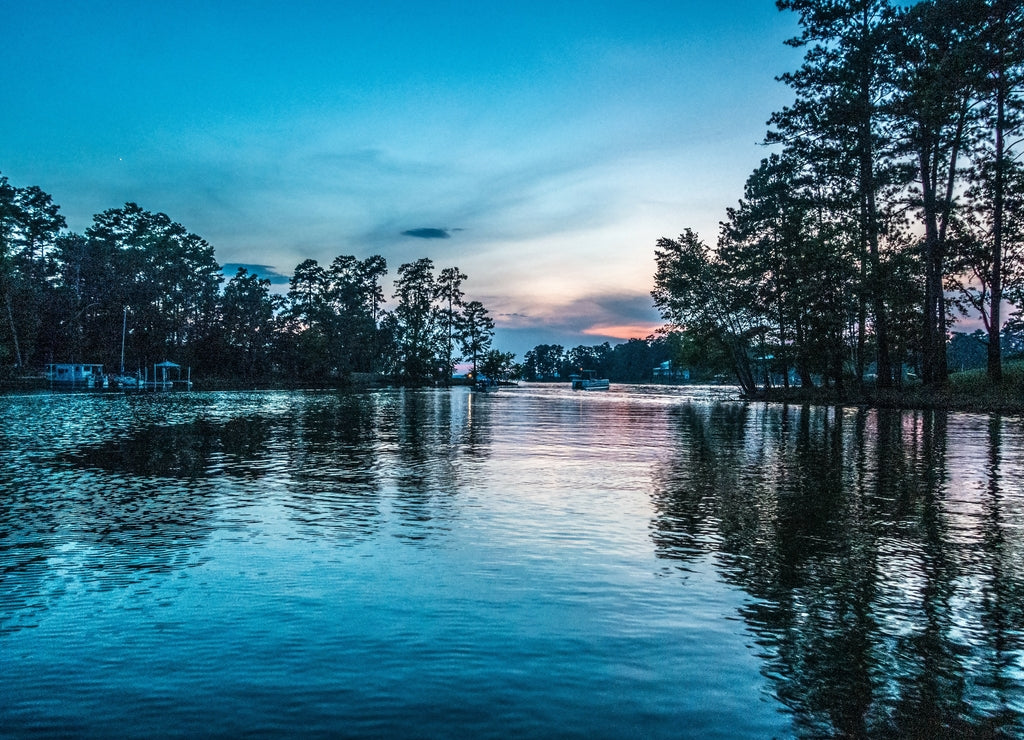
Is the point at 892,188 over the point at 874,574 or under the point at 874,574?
over

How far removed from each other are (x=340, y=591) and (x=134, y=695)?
235cm

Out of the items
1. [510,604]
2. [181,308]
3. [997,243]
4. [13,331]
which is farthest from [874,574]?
[181,308]

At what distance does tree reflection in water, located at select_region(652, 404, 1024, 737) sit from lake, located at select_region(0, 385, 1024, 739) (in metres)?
0.03

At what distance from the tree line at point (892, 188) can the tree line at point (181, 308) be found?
217ft

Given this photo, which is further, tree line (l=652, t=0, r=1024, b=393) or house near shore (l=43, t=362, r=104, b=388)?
house near shore (l=43, t=362, r=104, b=388)

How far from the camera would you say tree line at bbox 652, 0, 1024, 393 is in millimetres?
31891

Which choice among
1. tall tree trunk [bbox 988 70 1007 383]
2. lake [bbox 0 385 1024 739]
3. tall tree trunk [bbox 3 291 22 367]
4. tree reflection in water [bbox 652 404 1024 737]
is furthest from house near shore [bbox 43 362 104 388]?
tall tree trunk [bbox 988 70 1007 383]

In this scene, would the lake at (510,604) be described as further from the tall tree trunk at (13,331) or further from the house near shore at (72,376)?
the tall tree trunk at (13,331)

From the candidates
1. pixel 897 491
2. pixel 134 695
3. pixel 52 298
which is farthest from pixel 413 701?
pixel 52 298

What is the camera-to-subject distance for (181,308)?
92.4 m

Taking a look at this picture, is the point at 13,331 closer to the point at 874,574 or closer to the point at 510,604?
the point at 510,604

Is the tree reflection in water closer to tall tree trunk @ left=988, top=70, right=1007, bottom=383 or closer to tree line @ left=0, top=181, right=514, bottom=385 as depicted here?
tall tree trunk @ left=988, top=70, right=1007, bottom=383

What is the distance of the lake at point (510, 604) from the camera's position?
443 centimetres

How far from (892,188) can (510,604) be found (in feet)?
140
